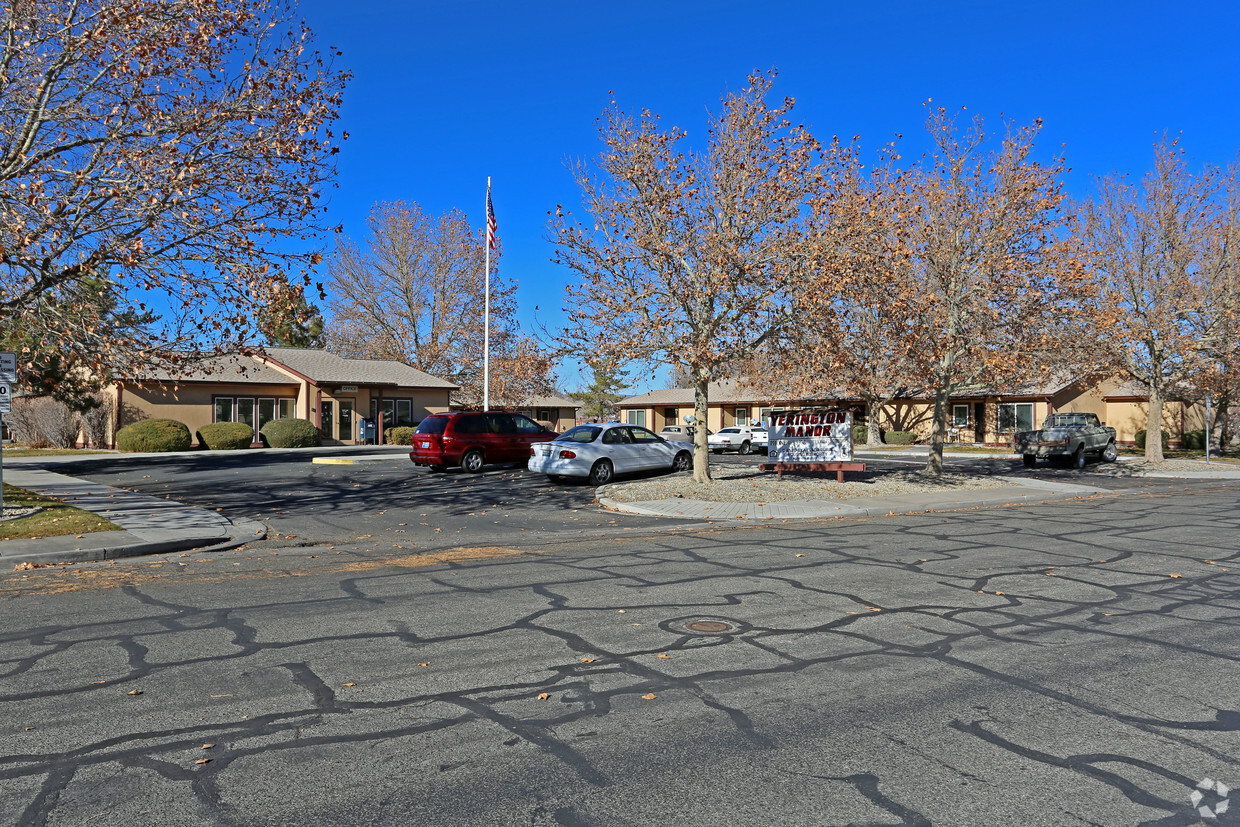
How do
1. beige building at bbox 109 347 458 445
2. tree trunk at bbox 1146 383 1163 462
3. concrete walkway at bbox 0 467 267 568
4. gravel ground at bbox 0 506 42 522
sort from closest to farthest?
concrete walkway at bbox 0 467 267 568
gravel ground at bbox 0 506 42 522
tree trunk at bbox 1146 383 1163 462
beige building at bbox 109 347 458 445

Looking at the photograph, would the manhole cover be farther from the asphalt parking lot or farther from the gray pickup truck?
the gray pickup truck

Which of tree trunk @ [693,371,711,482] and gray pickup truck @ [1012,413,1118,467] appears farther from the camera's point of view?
gray pickup truck @ [1012,413,1118,467]

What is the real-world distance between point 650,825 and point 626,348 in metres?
14.2

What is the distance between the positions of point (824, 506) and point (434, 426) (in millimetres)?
11309

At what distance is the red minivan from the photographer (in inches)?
891

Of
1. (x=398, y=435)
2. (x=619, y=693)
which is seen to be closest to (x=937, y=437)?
(x=619, y=693)

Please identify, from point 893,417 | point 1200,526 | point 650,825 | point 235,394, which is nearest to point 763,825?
point 650,825

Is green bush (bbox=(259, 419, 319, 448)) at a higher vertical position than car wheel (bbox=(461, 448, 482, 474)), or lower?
higher

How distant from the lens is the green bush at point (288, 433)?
38.0 metres

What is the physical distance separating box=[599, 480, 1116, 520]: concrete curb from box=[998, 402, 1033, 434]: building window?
1049 inches

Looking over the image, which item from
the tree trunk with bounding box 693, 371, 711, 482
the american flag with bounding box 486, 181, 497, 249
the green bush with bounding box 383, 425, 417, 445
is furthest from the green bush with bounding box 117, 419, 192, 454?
the tree trunk with bounding box 693, 371, 711, 482

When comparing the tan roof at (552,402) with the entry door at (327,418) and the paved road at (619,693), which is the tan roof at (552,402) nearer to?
the entry door at (327,418)

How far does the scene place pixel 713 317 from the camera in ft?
60.1

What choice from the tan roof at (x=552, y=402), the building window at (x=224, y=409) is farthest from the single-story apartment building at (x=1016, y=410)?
the building window at (x=224, y=409)
